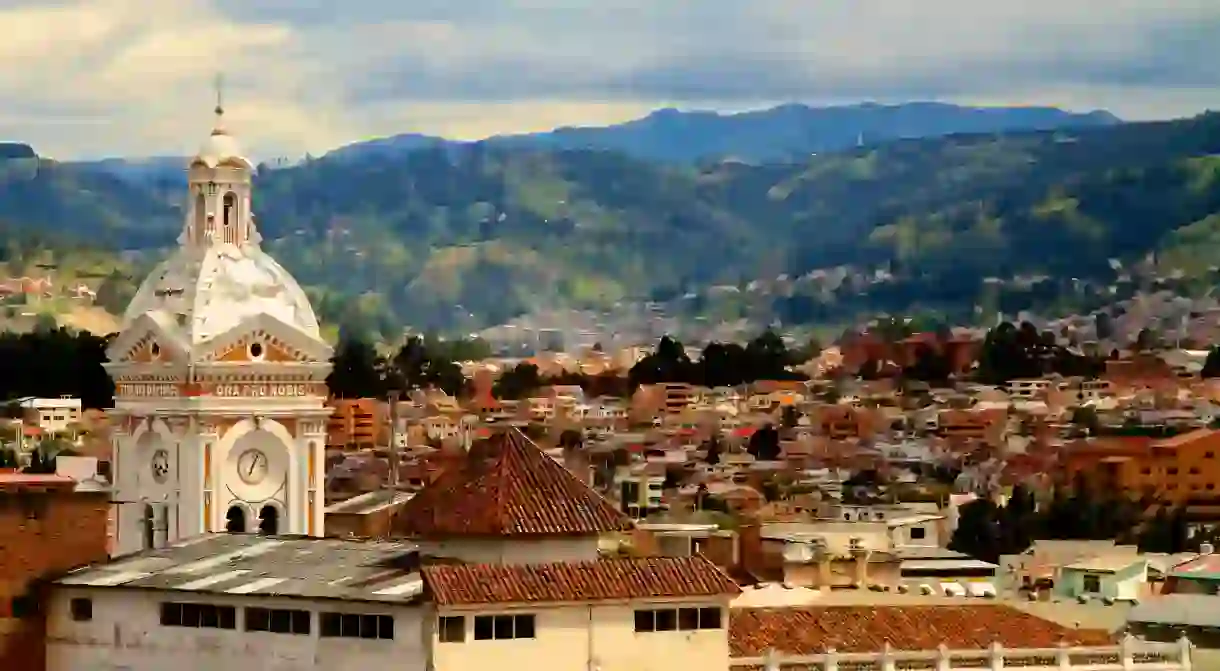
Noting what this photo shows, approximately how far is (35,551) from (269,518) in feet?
57.9

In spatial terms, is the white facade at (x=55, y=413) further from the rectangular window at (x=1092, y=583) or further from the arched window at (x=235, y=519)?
the arched window at (x=235, y=519)

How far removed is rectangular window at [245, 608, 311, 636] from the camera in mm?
49062

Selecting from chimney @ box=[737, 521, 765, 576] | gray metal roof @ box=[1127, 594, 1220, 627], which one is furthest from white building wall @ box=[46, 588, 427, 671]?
chimney @ box=[737, 521, 765, 576]

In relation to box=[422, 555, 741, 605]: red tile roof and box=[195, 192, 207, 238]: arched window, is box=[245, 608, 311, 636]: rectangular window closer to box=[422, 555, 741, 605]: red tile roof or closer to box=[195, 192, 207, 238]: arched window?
box=[422, 555, 741, 605]: red tile roof

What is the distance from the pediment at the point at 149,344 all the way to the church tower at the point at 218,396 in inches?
0.8

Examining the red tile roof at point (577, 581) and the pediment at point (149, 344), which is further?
the pediment at point (149, 344)

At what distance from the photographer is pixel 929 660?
2046 inches

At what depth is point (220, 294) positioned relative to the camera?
7331 centimetres

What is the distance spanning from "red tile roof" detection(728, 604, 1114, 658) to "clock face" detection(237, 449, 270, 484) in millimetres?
18448

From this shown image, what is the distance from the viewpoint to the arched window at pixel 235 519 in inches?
2822

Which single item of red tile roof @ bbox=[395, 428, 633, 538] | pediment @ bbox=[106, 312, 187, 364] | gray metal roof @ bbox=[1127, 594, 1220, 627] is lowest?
gray metal roof @ bbox=[1127, 594, 1220, 627]

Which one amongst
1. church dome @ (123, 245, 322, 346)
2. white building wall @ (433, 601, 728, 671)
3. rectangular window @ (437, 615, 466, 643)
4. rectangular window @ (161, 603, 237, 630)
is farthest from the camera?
church dome @ (123, 245, 322, 346)

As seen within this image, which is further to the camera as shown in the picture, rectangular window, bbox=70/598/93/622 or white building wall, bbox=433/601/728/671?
rectangular window, bbox=70/598/93/622

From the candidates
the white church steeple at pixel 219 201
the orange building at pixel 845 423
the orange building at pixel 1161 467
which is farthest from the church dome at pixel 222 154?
the orange building at pixel 845 423
